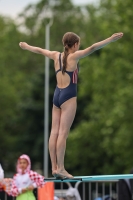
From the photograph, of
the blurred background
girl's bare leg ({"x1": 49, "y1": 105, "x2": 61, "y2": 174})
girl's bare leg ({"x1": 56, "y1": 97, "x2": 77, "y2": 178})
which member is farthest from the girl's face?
the blurred background

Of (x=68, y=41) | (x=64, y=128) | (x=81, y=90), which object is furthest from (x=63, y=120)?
(x=81, y=90)

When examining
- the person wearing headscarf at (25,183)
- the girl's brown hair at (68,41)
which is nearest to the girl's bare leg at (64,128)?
the girl's brown hair at (68,41)

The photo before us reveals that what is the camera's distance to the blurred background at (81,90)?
4241 centimetres

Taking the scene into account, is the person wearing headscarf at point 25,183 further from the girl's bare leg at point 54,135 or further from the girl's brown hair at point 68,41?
the girl's brown hair at point 68,41

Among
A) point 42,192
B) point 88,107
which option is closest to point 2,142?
point 88,107

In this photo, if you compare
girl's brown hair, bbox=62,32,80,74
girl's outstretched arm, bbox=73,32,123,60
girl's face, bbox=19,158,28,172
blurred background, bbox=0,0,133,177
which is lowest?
girl's face, bbox=19,158,28,172

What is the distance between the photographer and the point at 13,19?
72.9m

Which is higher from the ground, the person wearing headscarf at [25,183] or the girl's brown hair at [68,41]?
the girl's brown hair at [68,41]

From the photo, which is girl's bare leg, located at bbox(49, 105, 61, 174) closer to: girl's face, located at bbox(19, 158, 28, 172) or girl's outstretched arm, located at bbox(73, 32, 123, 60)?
girl's outstretched arm, located at bbox(73, 32, 123, 60)

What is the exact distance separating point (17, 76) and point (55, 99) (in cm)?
5246

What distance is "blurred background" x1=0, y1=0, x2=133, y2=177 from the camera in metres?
42.4

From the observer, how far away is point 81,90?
4950 cm

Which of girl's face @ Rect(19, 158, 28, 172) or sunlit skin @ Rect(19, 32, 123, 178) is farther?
girl's face @ Rect(19, 158, 28, 172)

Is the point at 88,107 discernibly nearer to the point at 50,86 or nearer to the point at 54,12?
the point at 50,86
